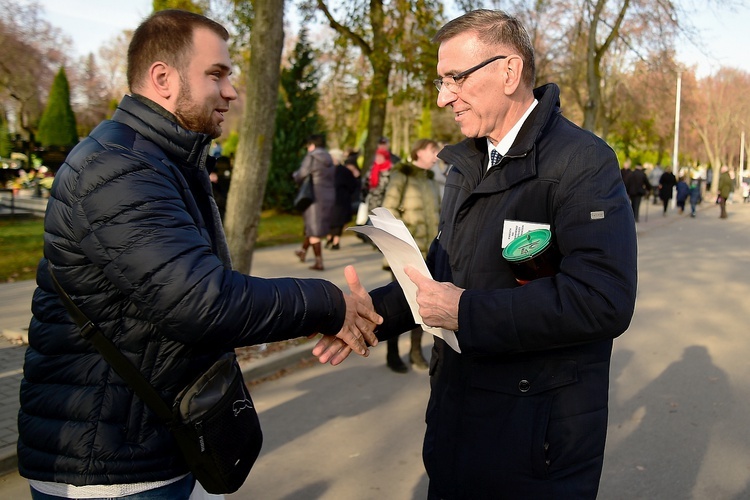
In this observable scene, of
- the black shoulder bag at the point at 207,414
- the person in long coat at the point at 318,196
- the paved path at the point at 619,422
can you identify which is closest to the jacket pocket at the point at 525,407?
the black shoulder bag at the point at 207,414

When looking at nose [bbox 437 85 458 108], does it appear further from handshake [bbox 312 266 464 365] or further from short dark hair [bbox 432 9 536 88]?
handshake [bbox 312 266 464 365]

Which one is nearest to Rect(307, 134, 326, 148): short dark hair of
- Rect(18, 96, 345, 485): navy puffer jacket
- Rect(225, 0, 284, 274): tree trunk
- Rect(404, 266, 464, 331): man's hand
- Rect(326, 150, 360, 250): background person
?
Rect(326, 150, 360, 250): background person

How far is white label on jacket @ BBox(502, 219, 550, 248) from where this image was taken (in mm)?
2004

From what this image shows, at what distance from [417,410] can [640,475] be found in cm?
183

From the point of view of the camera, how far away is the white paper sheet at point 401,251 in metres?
2.08

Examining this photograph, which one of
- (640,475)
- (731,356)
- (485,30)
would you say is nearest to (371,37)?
(731,356)

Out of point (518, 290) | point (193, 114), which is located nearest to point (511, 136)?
point (518, 290)

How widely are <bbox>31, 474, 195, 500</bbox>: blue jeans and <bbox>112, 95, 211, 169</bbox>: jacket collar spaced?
3.13 feet

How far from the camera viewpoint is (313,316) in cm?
201

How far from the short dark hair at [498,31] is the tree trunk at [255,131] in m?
5.11

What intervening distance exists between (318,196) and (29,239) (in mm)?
5751

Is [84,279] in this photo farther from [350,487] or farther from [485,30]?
[350,487]

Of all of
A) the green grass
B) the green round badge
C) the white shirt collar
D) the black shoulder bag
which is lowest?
the green grass

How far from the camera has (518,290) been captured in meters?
1.95
